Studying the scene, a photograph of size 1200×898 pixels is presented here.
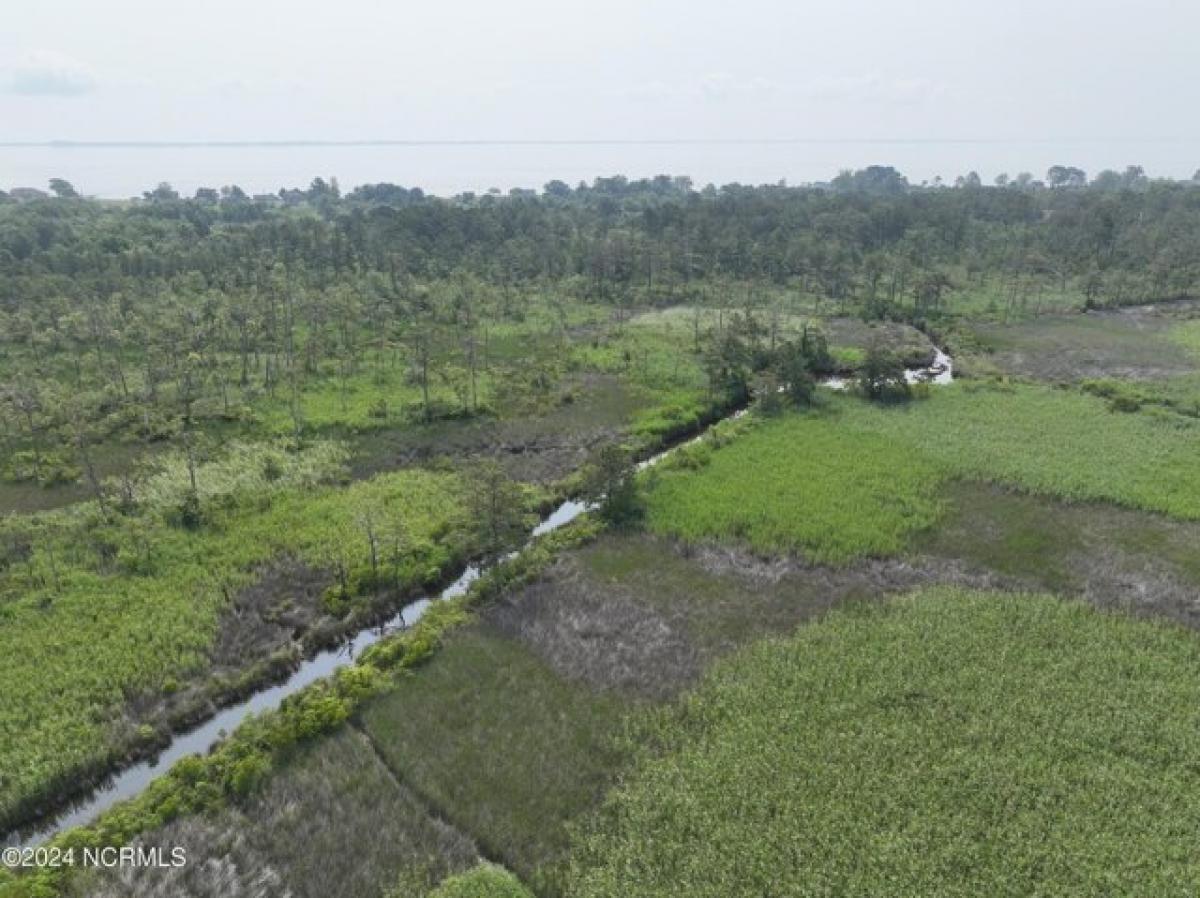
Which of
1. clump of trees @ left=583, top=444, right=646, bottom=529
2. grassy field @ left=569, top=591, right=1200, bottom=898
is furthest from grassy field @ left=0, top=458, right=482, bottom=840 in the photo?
grassy field @ left=569, top=591, right=1200, bottom=898

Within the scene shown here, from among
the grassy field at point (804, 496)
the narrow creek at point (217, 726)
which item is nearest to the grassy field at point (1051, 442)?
the grassy field at point (804, 496)

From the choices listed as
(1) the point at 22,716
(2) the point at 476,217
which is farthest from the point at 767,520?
(2) the point at 476,217

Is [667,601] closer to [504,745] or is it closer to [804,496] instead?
[504,745]

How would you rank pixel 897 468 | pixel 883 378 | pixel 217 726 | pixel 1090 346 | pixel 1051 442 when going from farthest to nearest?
pixel 1090 346 → pixel 883 378 → pixel 1051 442 → pixel 897 468 → pixel 217 726

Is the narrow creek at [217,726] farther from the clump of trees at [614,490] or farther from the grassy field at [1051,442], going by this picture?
the grassy field at [1051,442]

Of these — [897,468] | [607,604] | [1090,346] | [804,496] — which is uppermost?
[1090,346]

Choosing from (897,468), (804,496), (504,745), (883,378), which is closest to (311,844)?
(504,745)

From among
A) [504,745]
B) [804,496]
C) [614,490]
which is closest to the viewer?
[504,745]
